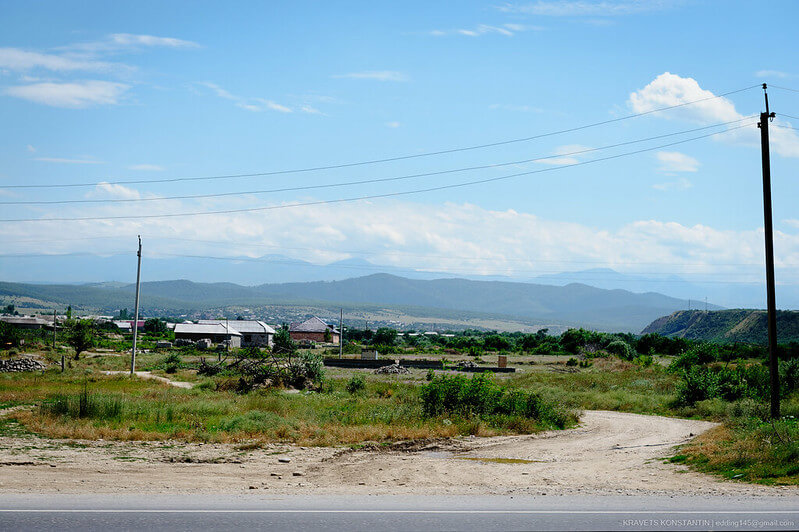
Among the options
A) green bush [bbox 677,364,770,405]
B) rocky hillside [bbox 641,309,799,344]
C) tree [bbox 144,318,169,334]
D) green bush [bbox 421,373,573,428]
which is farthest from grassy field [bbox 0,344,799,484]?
tree [bbox 144,318,169,334]

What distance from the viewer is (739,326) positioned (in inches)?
5891

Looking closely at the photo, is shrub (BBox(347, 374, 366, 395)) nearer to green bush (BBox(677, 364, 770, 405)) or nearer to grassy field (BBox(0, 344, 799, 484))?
grassy field (BBox(0, 344, 799, 484))

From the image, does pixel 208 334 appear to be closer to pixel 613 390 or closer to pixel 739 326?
pixel 613 390

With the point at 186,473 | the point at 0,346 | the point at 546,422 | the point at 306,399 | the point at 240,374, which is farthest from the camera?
the point at 0,346

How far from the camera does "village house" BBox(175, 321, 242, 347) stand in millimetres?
109438

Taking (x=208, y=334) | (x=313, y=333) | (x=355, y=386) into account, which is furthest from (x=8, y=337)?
(x=313, y=333)

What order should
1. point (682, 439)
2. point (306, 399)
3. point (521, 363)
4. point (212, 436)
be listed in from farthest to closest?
point (521, 363) < point (306, 399) < point (682, 439) < point (212, 436)

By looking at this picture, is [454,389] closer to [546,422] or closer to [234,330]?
[546,422]

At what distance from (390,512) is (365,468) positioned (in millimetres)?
5988

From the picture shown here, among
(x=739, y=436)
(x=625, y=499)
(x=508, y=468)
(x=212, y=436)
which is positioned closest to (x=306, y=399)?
(x=212, y=436)

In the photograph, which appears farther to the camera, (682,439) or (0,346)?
(0,346)

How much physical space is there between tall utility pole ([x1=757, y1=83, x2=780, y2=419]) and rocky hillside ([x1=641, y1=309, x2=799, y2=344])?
335 feet

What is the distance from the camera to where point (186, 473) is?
15086 millimetres

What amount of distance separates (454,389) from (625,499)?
14.3 metres
